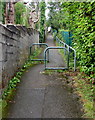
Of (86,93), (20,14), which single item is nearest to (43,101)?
(86,93)

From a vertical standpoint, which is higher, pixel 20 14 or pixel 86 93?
pixel 20 14

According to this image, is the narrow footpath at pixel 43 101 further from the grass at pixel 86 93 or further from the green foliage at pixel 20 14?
the green foliage at pixel 20 14

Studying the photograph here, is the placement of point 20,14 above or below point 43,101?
above

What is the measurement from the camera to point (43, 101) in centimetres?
274

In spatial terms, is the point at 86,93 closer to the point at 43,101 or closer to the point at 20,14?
the point at 43,101

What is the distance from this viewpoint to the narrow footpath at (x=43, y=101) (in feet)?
7.61

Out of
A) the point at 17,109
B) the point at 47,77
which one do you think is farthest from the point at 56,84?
the point at 17,109

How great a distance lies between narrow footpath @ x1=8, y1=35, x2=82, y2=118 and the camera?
91.4 inches

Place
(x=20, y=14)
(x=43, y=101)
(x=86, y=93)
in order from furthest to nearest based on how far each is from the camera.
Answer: (x=20, y=14) < (x=86, y=93) < (x=43, y=101)

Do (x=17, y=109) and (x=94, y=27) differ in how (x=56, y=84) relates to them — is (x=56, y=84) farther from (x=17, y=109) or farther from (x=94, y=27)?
(x=94, y=27)

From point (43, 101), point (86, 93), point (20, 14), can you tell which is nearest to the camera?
point (43, 101)

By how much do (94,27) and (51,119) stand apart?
202 centimetres

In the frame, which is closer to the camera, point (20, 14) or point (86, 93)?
point (86, 93)

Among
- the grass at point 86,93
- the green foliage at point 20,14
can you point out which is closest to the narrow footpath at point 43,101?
the grass at point 86,93
